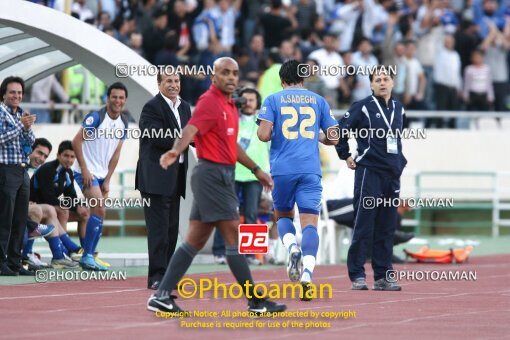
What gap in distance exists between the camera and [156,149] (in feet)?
44.9

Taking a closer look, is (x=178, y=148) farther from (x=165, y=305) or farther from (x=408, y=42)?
(x=408, y=42)

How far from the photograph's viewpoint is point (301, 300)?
12.5 meters

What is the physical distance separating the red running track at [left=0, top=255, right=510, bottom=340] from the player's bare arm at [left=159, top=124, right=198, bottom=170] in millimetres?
1234

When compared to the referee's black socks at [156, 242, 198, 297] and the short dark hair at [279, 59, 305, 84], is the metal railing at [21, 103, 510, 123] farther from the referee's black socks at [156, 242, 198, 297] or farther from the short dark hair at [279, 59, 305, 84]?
the referee's black socks at [156, 242, 198, 297]

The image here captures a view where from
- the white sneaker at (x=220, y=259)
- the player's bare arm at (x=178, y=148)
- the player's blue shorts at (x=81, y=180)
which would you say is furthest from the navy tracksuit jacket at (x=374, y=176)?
the white sneaker at (x=220, y=259)

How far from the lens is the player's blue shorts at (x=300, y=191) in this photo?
13.1 meters

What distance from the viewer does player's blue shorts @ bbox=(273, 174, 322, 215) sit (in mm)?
13094

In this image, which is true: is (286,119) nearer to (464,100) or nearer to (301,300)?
(301,300)

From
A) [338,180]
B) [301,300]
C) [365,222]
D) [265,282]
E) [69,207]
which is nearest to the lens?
[301,300]

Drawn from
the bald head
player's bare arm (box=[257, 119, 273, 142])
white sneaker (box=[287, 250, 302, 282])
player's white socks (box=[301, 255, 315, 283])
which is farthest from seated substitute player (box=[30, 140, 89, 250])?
the bald head

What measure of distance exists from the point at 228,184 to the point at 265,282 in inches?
177

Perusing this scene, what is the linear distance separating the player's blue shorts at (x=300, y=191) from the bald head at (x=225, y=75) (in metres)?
2.44

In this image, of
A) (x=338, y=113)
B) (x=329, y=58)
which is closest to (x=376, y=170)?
(x=338, y=113)

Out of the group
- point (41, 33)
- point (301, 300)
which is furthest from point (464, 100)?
point (301, 300)
